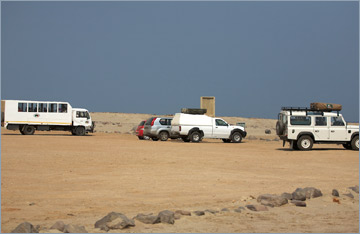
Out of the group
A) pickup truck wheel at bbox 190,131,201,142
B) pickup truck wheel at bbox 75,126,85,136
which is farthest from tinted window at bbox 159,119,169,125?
pickup truck wheel at bbox 75,126,85,136

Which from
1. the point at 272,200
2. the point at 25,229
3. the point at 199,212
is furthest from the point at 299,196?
the point at 25,229

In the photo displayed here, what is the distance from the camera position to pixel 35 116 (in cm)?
4084

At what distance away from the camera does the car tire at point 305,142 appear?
25.4m

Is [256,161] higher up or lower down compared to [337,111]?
lower down

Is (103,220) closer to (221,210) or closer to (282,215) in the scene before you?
(221,210)

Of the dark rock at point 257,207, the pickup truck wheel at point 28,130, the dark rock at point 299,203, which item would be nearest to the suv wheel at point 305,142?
the dark rock at point 299,203

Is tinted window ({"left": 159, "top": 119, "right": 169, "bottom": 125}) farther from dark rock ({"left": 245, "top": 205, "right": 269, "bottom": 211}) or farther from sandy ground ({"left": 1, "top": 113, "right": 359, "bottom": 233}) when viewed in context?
dark rock ({"left": 245, "top": 205, "right": 269, "bottom": 211})

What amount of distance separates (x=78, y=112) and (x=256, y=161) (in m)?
25.9

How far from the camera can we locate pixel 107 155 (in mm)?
20141

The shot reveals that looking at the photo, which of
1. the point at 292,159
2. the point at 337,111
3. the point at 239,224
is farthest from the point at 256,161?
the point at 239,224

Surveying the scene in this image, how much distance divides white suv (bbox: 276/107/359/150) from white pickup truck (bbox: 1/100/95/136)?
21.0m

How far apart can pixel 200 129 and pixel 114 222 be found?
2417cm

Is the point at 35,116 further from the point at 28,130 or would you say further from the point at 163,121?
the point at 163,121

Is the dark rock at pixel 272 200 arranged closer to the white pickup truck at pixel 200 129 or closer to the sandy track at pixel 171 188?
the sandy track at pixel 171 188
